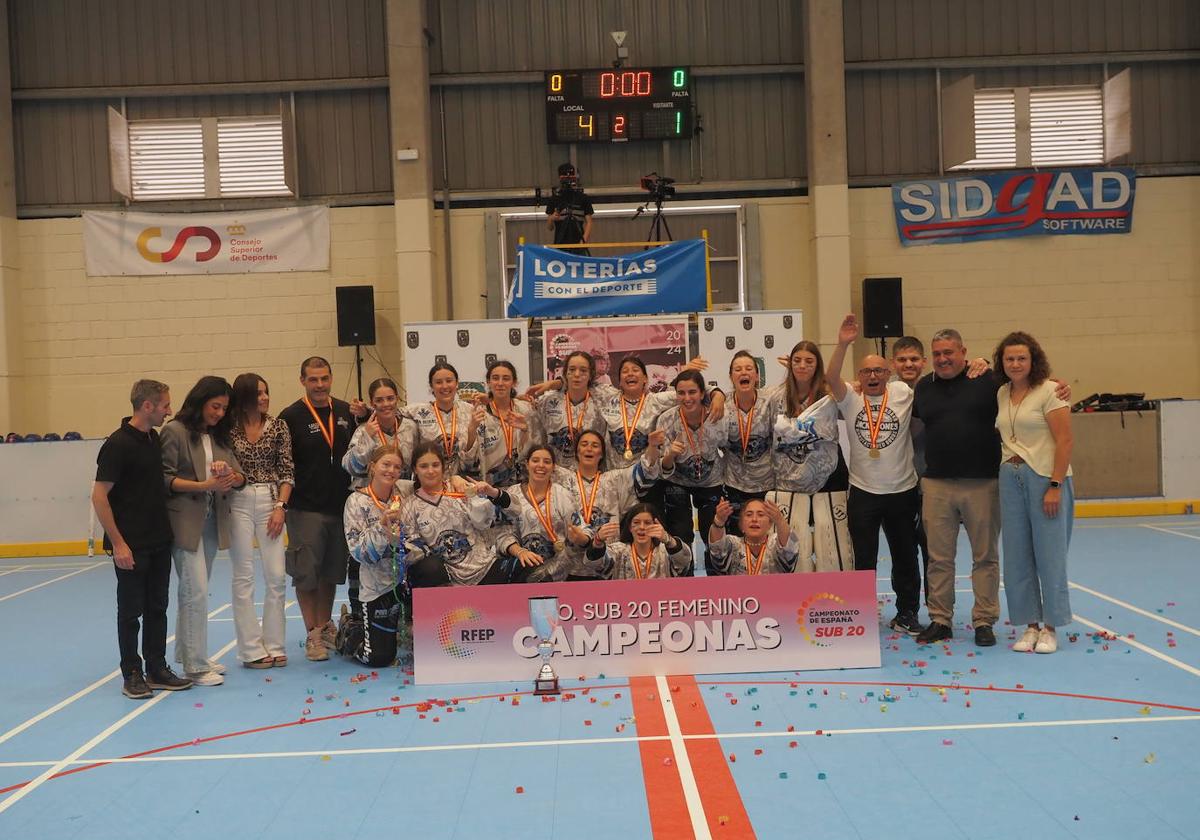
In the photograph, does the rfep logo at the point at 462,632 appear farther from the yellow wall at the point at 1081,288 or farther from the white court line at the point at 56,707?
the yellow wall at the point at 1081,288

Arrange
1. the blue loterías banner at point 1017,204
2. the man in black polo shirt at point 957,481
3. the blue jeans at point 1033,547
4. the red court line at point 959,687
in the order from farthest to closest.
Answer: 1. the blue loterías banner at point 1017,204
2. the man in black polo shirt at point 957,481
3. the blue jeans at point 1033,547
4. the red court line at point 959,687

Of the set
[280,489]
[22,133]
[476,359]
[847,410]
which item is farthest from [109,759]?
[22,133]

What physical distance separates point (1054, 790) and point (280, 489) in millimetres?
4371

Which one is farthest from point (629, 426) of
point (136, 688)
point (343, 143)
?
point (343, 143)

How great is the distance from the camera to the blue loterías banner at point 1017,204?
1450 cm

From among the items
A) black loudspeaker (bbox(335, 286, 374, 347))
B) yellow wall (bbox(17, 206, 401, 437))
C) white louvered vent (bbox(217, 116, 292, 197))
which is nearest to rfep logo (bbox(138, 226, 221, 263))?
yellow wall (bbox(17, 206, 401, 437))

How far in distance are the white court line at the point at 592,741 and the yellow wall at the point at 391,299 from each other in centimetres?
1010

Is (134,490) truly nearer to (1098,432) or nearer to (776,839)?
(776,839)

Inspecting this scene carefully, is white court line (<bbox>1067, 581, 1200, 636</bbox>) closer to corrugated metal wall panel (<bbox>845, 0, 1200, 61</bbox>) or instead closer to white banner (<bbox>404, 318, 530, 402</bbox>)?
white banner (<bbox>404, 318, 530, 402</bbox>)

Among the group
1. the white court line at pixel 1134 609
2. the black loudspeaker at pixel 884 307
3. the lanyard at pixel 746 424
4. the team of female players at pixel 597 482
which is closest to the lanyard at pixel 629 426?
the team of female players at pixel 597 482

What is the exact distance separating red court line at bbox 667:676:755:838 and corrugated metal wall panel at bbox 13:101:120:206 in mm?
12256

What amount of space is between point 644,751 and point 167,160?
12.6m

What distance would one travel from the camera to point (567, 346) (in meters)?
11.8

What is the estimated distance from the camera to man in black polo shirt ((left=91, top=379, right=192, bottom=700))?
5.64m
